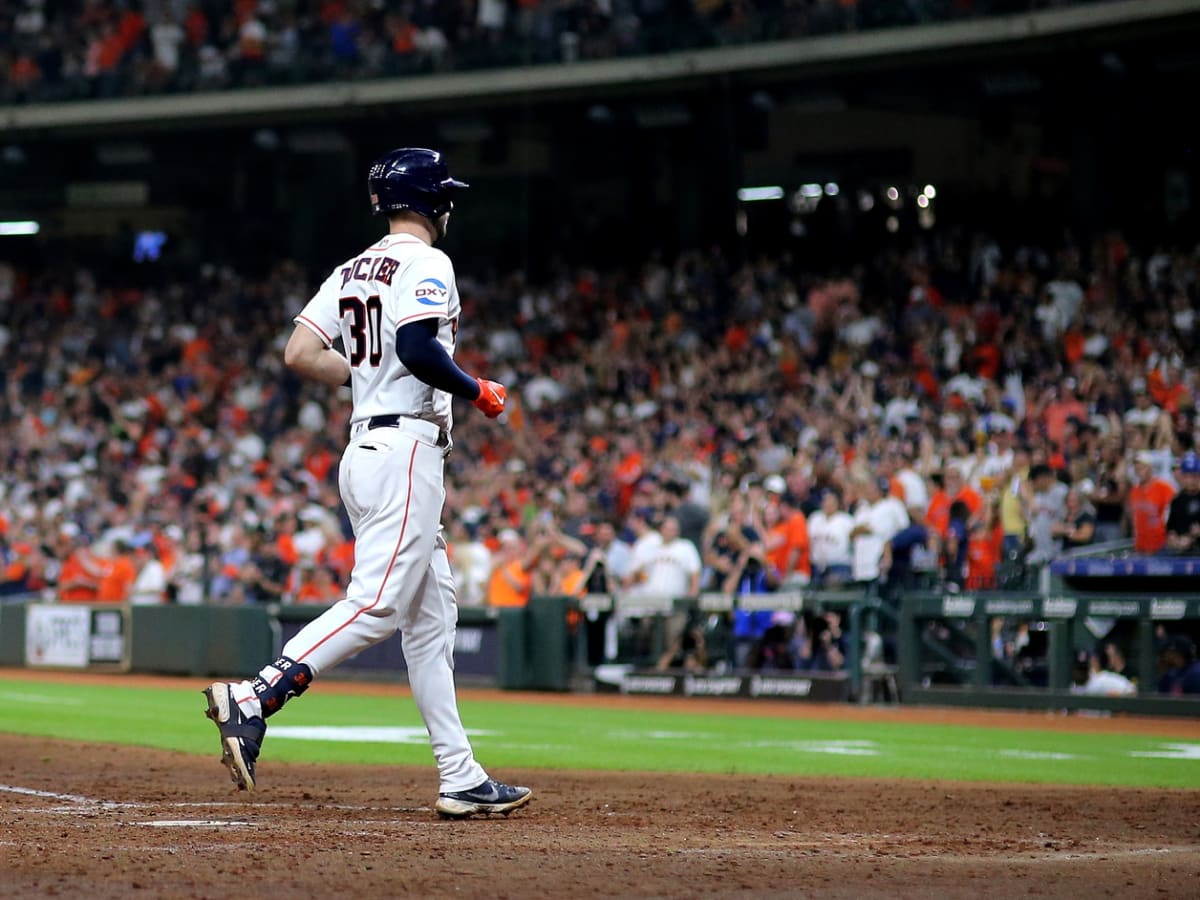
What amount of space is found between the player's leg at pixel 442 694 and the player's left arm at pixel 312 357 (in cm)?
70

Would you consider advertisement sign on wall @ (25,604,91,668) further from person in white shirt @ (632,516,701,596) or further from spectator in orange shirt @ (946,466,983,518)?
spectator in orange shirt @ (946,466,983,518)

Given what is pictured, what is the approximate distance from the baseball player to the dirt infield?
1.21ft

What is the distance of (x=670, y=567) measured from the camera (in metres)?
16.7

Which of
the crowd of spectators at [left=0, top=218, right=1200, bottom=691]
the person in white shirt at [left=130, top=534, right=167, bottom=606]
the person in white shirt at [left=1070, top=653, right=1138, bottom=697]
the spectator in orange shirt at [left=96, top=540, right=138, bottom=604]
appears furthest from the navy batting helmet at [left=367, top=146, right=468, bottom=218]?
the spectator in orange shirt at [left=96, top=540, right=138, bottom=604]

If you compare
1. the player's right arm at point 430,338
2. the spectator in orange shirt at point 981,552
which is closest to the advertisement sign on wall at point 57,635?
the spectator in orange shirt at point 981,552

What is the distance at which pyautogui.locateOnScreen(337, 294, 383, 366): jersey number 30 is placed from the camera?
6.02 m

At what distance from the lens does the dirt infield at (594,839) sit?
4.56 m

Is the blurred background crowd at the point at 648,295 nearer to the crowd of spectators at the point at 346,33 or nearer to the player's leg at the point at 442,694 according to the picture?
the crowd of spectators at the point at 346,33

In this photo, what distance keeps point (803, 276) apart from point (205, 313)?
1091 cm

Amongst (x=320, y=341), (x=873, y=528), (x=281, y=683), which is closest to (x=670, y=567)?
(x=873, y=528)

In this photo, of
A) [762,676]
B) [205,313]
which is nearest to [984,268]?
[762,676]

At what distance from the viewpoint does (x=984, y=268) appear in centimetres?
2177

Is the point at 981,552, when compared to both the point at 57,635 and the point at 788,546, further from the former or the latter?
the point at 57,635

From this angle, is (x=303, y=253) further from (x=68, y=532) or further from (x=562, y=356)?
(x=68, y=532)
